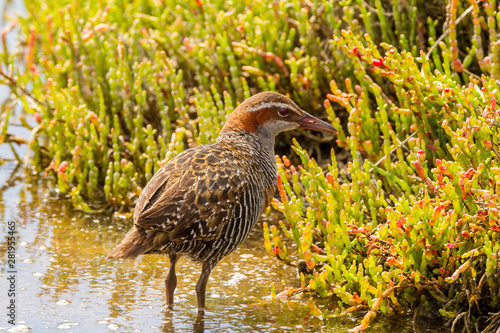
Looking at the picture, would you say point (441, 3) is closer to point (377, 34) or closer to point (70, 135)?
point (377, 34)

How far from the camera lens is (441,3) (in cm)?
646

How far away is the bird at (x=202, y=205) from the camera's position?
14.1 feet

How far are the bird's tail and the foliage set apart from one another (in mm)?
794

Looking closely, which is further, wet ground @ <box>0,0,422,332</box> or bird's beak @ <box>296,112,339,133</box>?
bird's beak @ <box>296,112,339,133</box>

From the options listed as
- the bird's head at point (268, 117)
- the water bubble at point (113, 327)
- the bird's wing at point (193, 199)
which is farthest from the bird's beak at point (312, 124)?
the water bubble at point (113, 327)

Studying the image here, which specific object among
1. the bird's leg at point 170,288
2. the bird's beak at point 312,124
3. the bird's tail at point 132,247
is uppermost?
the bird's beak at point 312,124

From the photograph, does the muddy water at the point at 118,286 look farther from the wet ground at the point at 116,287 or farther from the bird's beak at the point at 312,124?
the bird's beak at the point at 312,124

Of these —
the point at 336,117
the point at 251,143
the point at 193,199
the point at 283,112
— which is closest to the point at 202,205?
the point at 193,199

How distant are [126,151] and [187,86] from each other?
1132mm

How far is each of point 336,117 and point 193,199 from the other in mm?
2662

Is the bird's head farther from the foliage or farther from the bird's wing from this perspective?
the bird's wing

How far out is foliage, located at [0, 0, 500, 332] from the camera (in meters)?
4.13

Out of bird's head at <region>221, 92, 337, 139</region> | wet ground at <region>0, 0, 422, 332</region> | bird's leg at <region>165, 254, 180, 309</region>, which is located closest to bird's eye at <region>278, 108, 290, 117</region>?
bird's head at <region>221, 92, 337, 139</region>

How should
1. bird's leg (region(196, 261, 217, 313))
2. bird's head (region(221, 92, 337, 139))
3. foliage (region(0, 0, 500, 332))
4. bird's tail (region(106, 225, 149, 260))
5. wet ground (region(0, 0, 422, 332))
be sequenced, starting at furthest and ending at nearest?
bird's head (region(221, 92, 337, 139)), bird's leg (region(196, 261, 217, 313)), wet ground (region(0, 0, 422, 332)), bird's tail (region(106, 225, 149, 260)), foliage (region(0, 0, 500, 332))
